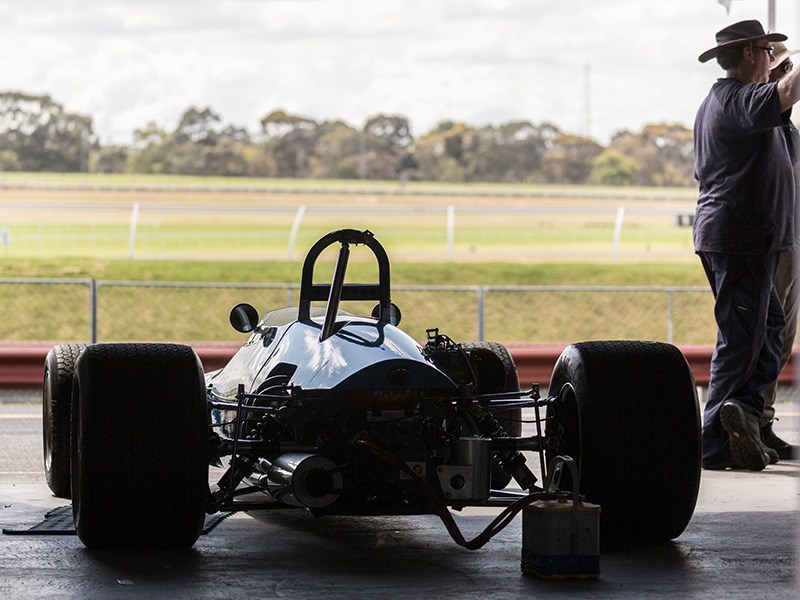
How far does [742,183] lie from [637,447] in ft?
10.1

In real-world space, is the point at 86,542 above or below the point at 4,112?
below

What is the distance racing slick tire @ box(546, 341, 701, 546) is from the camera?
6.48m

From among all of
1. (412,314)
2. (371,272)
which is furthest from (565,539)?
(371,272)

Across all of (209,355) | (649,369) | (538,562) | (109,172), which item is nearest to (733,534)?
(649,369)

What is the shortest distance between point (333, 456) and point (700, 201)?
400 centimetres

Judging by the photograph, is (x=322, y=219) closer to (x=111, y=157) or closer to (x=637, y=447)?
(x=111, y=157)

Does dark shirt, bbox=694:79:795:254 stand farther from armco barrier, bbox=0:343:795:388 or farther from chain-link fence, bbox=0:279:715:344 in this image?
chain-link fence, bbox=0:279:715:344

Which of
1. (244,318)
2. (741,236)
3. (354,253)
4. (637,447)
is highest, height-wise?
(741,236)

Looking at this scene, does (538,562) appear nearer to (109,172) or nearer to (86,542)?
(86,542)

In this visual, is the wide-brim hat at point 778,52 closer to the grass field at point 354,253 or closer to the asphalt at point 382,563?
the asphalt at point 382,563

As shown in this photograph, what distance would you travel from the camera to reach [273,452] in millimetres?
6465

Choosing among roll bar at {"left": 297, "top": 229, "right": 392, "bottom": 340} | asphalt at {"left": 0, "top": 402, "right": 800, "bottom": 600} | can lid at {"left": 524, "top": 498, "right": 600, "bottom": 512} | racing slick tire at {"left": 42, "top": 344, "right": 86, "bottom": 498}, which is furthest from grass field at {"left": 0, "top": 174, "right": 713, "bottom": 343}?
can lid at {"left": 524, "top": 498, "right": 600, "bottom": 512}

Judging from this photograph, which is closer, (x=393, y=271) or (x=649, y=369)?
(x=649, y=369)

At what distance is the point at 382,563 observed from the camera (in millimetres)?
6195
